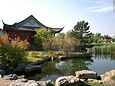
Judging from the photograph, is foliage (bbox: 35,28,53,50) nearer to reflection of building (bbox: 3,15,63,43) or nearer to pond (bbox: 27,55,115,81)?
reflection of building (bbox: 3,15,63,43)

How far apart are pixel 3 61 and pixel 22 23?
21369 mm

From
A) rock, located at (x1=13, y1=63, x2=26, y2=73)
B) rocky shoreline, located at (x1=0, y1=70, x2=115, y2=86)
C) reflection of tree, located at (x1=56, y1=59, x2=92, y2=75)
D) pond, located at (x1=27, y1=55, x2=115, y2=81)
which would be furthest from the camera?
reflection of tree, located at (x1=56, y1=59, x2=92, y2=75)

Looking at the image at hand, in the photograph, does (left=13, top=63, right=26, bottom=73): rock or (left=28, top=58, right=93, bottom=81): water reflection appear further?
(left=13, top=63, right=26, bottom=73): rock

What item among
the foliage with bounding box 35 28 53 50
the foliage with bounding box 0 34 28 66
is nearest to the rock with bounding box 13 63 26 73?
the foliage with bounding box 0 34 28 66

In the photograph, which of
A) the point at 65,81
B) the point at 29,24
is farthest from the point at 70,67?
the point at 29,24

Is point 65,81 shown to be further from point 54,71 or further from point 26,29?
point 26,29

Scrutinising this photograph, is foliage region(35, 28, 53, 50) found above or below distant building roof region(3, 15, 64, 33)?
Answer: below

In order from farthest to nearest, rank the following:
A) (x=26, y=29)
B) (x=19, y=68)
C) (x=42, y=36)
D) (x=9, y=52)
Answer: (x=26, y=29), (x=42, y=36), (x=9, y=52), (x=19, y=68)

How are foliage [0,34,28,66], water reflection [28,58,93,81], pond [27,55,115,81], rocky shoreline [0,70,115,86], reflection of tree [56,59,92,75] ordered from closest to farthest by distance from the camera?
rocky shoreline [0,70,115,86] → water reflection [28,58,93,81] → pond [27,55,115,81] → foliage [0,34,28,66] → reflection of tree [56,59,92,75]

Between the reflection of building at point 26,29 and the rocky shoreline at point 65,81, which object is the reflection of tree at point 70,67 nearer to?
the rocky shoreline at point 65,81

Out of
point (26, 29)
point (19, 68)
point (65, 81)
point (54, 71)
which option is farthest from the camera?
point (26, 29)

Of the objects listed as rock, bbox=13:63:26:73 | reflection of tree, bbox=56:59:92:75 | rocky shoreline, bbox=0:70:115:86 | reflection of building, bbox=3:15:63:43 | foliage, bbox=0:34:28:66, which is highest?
reflection of building, bbox=3:15:63:43

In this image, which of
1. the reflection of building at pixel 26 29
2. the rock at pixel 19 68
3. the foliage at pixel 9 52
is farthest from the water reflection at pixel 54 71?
the reflection of building at pixel 26 29

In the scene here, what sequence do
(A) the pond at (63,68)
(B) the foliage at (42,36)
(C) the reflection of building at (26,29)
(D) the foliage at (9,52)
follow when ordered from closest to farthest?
(A) the pond at (63,68) → (D) the foliage at (9,52) → (B) the foliage at (42,36) → (C) the reflection of building at (26,29)
